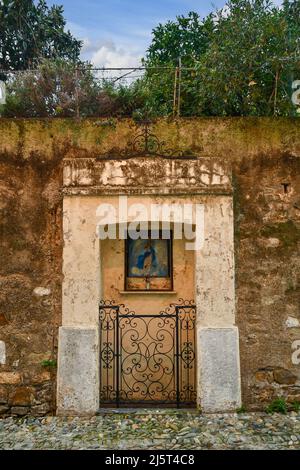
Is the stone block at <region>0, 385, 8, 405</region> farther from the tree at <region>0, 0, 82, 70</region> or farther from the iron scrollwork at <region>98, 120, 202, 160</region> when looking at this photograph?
the tree at <region>0, 0, 82, 70</region>

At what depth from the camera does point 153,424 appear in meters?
4.75

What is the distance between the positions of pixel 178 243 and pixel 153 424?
2.38 metres

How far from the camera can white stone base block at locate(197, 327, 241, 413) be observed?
5.04m

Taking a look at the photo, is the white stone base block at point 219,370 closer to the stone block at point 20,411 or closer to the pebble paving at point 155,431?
the pebble paving at point 155,431

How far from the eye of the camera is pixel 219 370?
507 centimetres

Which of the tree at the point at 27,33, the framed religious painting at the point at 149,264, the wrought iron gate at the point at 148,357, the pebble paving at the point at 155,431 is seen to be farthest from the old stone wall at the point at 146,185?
the tree at the point at 27,33

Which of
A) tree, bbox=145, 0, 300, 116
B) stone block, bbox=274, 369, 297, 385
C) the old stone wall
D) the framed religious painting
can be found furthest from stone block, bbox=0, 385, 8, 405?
tree, bbox=145, 0, 300, 116

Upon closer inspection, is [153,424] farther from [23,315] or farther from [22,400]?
[23,315]

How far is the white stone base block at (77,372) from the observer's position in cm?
503

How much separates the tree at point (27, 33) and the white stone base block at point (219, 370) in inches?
590

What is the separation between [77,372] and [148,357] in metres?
1.21

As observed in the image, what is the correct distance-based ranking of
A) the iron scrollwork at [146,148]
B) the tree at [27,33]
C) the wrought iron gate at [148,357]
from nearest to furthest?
1. the iron scrollwork at [146,148]
2. the wrought iron gate at [148,357]
3. the tree at [27,33]
